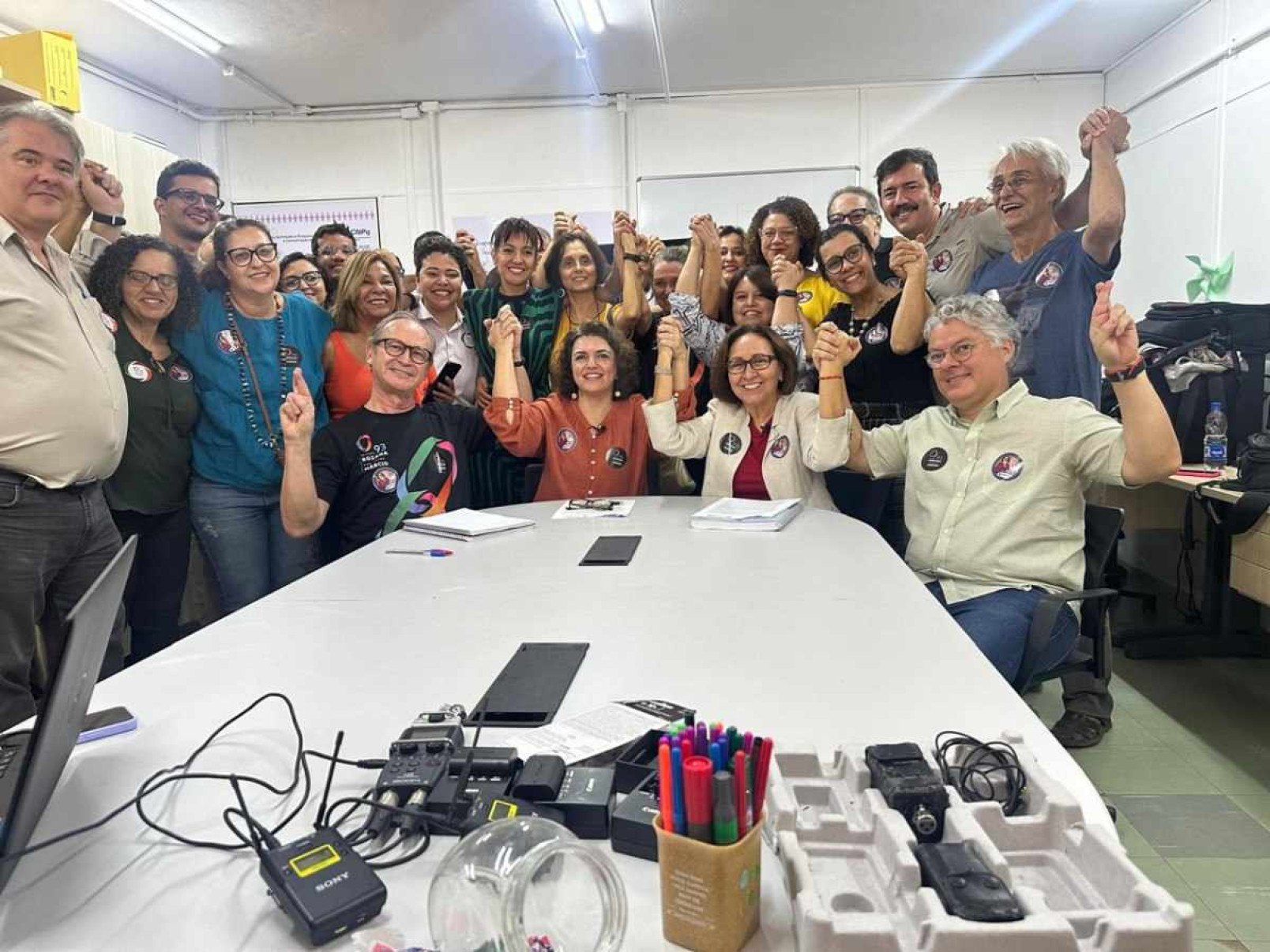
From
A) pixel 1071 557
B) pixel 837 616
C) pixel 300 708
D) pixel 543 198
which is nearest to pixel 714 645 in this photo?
pixel 837 616

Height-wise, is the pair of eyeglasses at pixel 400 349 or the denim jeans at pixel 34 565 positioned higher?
the pair of eyeglasses at pixel 400 349

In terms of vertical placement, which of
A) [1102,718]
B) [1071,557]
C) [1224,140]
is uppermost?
[1224,140]

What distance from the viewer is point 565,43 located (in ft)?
17.2

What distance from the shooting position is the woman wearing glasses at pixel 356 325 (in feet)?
8.97

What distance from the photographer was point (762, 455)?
8.61 feet

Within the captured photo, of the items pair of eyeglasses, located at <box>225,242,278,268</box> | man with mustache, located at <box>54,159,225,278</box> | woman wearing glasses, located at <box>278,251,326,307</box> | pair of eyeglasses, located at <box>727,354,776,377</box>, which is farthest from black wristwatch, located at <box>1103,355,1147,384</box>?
woman wearing glasses, located at <box>278,251,326,307</box>

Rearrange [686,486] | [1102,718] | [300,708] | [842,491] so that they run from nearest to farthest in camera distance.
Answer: [300,708] → [1102,718] → [842,491] → [686,486]

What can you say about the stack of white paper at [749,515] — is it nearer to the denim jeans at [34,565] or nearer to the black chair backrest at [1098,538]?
the black chair backrest at [1098,538]

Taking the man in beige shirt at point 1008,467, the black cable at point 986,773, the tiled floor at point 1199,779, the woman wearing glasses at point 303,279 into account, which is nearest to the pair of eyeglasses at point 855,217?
the man in beige shirt at point 1008,467

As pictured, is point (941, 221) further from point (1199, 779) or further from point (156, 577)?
point (156, 577)

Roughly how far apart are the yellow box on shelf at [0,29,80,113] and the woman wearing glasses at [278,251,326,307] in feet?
4.70

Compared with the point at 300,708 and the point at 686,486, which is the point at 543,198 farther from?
the point at 300,708

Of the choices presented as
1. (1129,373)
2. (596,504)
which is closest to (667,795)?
(1129,373)

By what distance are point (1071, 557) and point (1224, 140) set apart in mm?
4060
